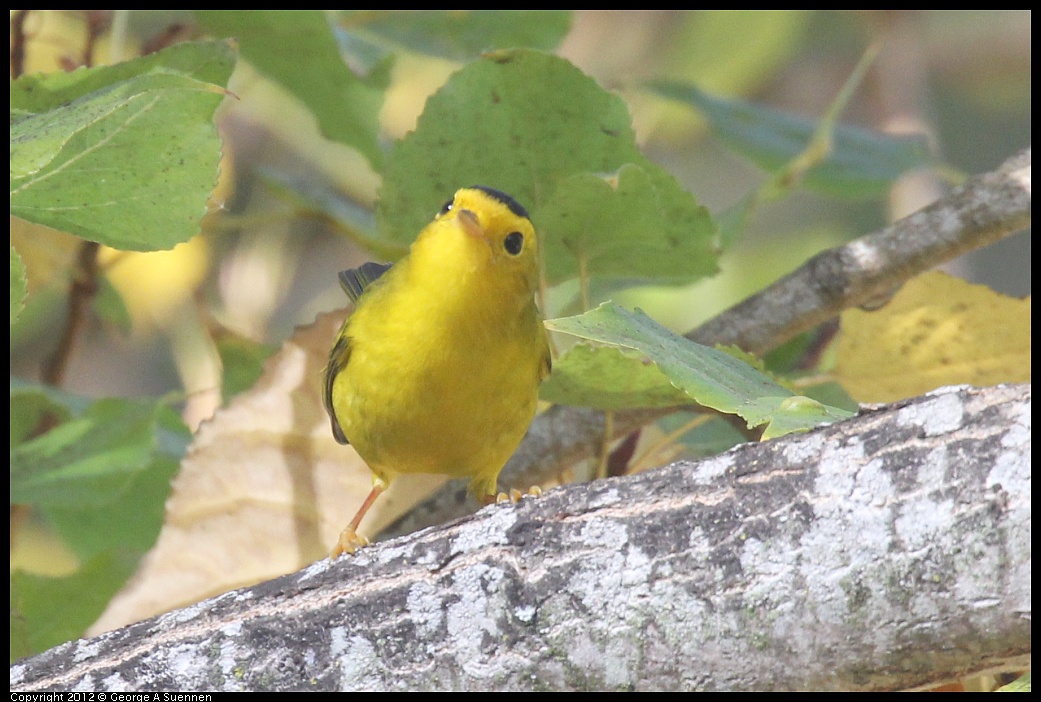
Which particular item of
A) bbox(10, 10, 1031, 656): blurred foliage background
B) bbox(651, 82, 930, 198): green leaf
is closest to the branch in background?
bbox(10, 10, 1031, 656): blurred foliage background

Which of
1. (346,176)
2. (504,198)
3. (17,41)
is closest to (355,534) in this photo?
(504,198)

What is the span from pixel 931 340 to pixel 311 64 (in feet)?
4.20

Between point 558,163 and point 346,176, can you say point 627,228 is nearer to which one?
point 558,163

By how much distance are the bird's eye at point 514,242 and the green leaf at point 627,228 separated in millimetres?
67

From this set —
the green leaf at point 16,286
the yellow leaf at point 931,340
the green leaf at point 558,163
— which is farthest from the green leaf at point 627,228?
the green leaf at point 16,286

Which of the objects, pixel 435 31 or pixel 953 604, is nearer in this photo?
pixel 953 604

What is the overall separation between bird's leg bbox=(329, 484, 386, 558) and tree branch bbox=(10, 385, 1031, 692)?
0.55 m

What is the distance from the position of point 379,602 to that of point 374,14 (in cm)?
180

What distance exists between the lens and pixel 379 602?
1.21 meters

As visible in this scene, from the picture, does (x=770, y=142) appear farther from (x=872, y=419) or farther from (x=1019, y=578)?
(x=1019, y=578)

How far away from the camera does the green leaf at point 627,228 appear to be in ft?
5.53

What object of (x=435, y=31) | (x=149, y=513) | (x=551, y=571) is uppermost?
(x=435, y=31)

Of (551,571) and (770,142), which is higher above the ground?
(770,142)

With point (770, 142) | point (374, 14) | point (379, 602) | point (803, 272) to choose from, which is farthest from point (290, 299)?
point (379, 602)
